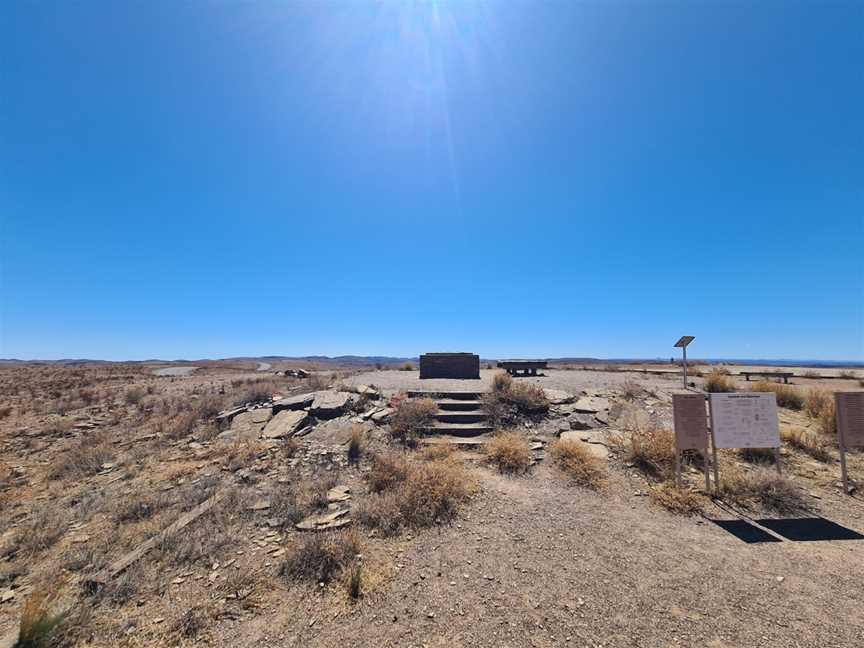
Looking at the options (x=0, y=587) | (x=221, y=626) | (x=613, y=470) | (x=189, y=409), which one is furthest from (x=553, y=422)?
(x=189, y=409)

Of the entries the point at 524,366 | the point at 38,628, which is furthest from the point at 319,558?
the point at 524,366

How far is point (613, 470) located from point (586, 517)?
79.1 inches

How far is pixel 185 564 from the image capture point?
13.7ft

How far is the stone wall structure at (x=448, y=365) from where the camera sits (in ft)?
55.5

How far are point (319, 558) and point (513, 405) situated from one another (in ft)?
21.3

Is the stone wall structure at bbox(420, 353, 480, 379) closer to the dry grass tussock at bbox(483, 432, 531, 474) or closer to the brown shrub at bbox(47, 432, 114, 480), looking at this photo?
the dry grass tussock at bbox(483, 432, 531, 474)

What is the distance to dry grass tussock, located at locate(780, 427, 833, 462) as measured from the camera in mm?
7020

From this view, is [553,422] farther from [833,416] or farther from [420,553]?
[833,416]

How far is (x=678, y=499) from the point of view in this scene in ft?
18.2

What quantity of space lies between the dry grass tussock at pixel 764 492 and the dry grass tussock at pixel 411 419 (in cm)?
585

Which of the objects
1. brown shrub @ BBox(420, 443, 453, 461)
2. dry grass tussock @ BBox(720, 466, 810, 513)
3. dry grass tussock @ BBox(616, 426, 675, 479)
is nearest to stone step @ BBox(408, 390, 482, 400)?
brown shrub @ BBox(420, 443, 453, 461)

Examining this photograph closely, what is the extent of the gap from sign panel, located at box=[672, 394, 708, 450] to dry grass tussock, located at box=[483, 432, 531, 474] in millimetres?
2656

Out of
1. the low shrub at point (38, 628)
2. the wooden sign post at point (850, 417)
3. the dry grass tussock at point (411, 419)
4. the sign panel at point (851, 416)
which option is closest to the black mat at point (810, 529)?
the wooden sign post at point (850, 417)

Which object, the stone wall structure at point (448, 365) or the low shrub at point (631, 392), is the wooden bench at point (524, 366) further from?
the low shrub at point (631, 392)
